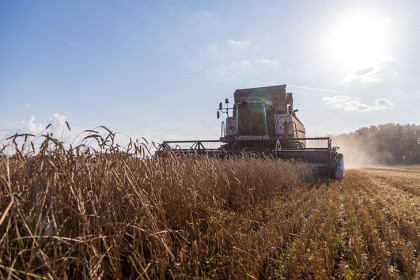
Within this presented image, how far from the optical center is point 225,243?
8.53 ft

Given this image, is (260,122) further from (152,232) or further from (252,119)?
(152,232)

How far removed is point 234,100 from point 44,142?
11.5m

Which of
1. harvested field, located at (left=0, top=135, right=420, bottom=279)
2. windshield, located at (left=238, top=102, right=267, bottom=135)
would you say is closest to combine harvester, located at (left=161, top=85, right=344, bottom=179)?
windshield, located at (left=238, top=102, right=267, bottom=135)

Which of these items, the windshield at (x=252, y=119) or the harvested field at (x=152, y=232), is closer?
the harvested field at (x=152, y=232)

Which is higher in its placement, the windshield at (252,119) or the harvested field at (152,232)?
the windshield at (252,119)

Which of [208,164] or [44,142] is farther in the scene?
[208,164]

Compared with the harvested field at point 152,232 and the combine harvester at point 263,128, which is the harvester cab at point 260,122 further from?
the harvested field at point 152,232

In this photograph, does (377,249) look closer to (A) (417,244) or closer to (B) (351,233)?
(B) (351,233)

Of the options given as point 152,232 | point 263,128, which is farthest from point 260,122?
point 152,232

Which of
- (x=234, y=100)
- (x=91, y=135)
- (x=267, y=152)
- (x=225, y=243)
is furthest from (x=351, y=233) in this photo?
(x=234, y=100)

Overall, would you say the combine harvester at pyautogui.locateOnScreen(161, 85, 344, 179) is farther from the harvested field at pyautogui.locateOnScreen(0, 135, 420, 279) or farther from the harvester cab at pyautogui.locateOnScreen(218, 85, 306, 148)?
A: the harvested field at pyautogui.locateOnScreen(0, 135, 420, 279)

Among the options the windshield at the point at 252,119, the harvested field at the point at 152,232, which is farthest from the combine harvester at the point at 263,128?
the harvested field at the point at 152,232

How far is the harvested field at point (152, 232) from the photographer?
1447mm

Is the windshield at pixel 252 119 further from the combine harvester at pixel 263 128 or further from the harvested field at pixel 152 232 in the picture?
the harvested field at pixel 152 232
